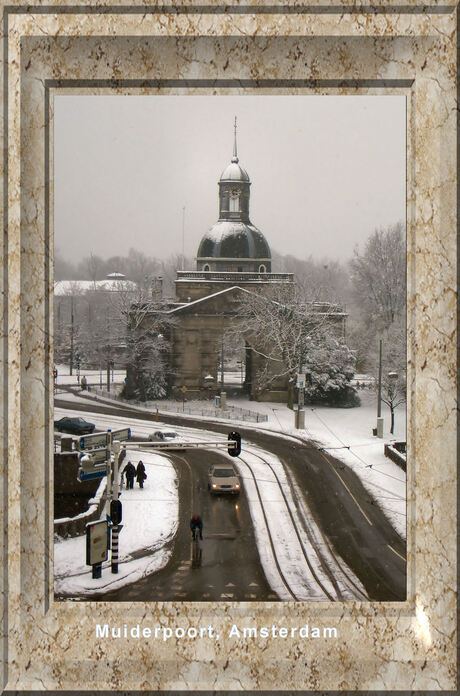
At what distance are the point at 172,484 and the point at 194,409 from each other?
14.0m

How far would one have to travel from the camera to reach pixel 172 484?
2105cm

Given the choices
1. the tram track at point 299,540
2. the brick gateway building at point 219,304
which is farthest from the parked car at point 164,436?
the brick gateway building at point 219,304

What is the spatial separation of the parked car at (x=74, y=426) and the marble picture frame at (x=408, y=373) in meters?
18.4

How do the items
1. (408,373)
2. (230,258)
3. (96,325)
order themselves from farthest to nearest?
1. (230,258)
2. (96,325)
3. (408,373)

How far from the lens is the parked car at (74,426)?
26609 millimetres

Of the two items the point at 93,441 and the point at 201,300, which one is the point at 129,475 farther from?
the point at 201,300

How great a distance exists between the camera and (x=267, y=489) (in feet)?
68.9

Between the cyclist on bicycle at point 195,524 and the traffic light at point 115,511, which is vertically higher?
the traffic light at point 115,511

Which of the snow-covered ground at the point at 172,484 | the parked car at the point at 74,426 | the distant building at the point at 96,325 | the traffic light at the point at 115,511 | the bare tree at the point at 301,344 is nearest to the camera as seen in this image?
the traffic light at the point at 115,511

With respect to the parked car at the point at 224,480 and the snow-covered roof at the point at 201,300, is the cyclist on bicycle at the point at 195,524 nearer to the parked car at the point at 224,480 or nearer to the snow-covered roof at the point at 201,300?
the parked car at the point at 224,480

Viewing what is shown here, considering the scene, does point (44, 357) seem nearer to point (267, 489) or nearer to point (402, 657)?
point (402, 657)

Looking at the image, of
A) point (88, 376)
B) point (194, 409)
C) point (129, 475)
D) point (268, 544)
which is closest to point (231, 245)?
point (194, 409)

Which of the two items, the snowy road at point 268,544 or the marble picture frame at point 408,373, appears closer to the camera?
the marble picture frame at point 408,373
